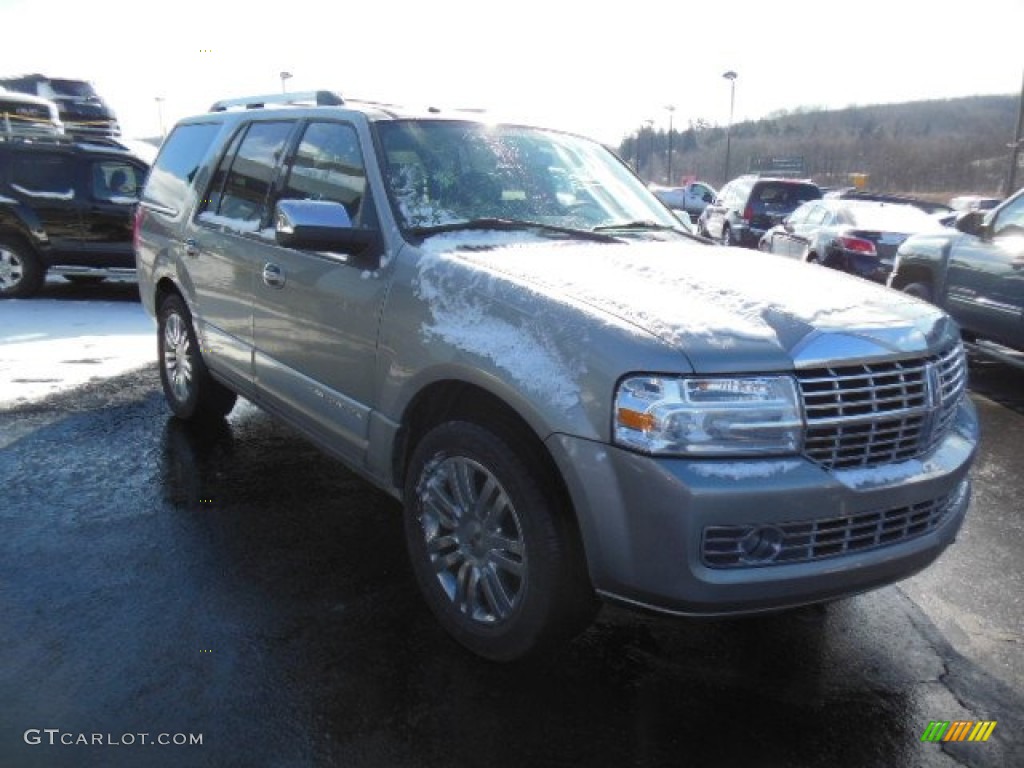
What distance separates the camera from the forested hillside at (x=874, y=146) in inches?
4006

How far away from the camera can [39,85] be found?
22859 mm

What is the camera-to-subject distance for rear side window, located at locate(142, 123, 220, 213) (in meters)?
5.14

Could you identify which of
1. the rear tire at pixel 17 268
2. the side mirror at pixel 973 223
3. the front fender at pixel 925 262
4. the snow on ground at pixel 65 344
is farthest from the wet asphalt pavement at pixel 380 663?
the rear tire at pixel 17 268

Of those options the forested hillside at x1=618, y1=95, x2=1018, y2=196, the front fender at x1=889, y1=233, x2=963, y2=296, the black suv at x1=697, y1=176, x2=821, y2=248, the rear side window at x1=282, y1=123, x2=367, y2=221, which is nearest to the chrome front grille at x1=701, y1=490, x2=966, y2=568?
the rear side window at x1=282, y1=123, x2=367, y2=221

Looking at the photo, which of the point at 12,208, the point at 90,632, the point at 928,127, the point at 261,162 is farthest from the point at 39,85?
the point at 928,127

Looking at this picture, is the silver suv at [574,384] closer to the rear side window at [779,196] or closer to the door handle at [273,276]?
the door handle at [273,276]

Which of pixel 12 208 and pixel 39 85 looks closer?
pixel 12 208

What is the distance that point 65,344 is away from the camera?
7992mm

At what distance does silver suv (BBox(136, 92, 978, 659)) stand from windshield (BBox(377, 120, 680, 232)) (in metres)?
0.01

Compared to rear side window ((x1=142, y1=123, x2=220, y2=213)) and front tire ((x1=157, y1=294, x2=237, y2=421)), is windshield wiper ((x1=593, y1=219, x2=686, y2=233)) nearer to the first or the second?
rear side window ((x1=142, y1=123, x2=220, y2=213))

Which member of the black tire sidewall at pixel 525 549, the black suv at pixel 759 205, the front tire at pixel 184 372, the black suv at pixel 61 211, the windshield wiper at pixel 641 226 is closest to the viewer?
the black tire sidewall at pixel 525 549

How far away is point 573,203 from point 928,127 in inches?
6319

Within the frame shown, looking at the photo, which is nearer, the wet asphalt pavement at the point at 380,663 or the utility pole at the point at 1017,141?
the wet asphalt pavement at the point at 380,663

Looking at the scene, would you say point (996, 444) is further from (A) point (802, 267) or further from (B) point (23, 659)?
(B) point (23, 659)
